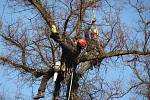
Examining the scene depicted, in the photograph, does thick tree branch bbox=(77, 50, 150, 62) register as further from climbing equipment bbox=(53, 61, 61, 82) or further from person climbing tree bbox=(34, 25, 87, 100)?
climbing equipment bbox=(53, 61, 61, 82)

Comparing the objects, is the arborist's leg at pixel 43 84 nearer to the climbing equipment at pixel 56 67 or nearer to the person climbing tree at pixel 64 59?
the person climbing tree at pixel 64 59

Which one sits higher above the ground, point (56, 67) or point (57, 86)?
point (56, 67)

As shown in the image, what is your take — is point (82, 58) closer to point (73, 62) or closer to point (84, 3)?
point (73, 62)

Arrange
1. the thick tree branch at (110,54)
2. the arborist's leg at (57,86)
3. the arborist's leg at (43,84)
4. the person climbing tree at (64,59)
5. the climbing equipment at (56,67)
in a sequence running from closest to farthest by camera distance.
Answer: the person climbing tree at (64,59)
the arborist's leg at (43,84)
the climbing equipment at (56,67)
the arborist's leg at (57,86)
the thick tree branch at (110,54)

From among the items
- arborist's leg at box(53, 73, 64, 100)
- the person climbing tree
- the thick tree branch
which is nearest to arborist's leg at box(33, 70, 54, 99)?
the person climbing tree

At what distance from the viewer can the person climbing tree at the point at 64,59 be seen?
8.99 m

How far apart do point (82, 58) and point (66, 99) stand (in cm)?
114

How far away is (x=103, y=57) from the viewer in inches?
413

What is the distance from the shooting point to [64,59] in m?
9.58

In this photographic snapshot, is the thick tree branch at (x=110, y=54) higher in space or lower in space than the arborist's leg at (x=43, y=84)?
higher

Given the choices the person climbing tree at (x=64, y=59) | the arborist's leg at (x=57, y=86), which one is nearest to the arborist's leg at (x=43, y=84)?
the person climbing tree at (x=64, y=59)

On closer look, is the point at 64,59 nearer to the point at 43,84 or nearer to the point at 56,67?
the point at 56,67

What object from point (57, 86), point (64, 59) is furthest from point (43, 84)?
point (64, 59)

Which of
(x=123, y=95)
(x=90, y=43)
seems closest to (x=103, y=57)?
(x=90, y=43)
